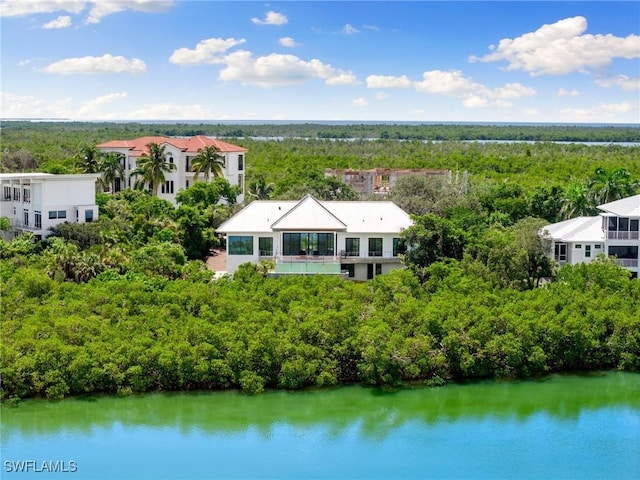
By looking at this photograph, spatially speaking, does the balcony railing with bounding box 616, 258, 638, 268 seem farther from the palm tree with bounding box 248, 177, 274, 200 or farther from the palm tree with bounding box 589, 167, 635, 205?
the palm tree with bounding box 248, 177, 274, 200

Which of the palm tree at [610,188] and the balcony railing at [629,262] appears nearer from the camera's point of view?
the balcony railing at [629,262]

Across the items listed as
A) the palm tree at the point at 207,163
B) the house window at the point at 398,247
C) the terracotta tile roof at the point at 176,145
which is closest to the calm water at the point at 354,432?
the house window at the point at 398,247

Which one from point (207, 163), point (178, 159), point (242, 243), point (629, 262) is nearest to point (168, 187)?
point (178, 159)

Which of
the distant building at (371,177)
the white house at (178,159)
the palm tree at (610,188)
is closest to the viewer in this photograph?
the palm tree at (610,188)

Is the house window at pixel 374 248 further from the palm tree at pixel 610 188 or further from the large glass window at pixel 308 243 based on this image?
the palm tree at pixel 610 188

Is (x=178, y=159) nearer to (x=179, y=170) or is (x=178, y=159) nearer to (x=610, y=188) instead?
(x=179, y=170)

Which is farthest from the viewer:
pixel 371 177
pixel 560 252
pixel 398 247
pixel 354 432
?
pixel 371 177

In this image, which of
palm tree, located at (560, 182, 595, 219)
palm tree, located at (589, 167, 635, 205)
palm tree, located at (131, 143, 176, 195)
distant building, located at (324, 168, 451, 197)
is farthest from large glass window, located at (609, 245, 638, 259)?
distant building, located at (324, 168, 451, 197)
